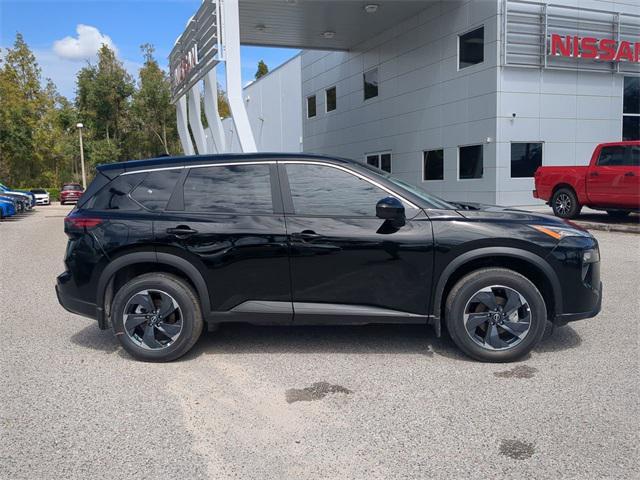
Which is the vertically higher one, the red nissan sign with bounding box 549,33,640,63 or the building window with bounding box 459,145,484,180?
the red nissan sign with bounding box 549,33,640,63

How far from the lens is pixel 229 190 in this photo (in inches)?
175

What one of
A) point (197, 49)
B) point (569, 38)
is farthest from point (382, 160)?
point (197, 49)

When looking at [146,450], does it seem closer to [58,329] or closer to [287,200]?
[287,200]

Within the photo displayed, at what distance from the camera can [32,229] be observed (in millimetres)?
17688

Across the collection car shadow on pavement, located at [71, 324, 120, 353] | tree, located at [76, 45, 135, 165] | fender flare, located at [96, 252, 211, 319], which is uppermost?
tree, located at [76, 45, 135, 165]

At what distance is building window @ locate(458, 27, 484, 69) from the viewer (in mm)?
18078

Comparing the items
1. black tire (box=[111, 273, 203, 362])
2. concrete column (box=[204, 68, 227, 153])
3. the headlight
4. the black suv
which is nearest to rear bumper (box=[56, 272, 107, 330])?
the black suv

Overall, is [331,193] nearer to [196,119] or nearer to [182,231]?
[182,231]

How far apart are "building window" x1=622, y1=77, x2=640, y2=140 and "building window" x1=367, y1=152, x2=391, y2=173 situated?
9167 mm

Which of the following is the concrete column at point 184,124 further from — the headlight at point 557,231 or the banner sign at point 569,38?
the headlight at point 557,231

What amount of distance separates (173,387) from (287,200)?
1719 mm

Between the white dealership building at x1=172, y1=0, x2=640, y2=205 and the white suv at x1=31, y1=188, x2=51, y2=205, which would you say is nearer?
the white dealership building at x1=172, y1=0, x2=640, y2=205

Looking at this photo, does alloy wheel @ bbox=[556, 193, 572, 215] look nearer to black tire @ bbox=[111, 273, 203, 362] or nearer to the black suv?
the black suv

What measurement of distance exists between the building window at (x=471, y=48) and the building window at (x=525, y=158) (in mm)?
3310
